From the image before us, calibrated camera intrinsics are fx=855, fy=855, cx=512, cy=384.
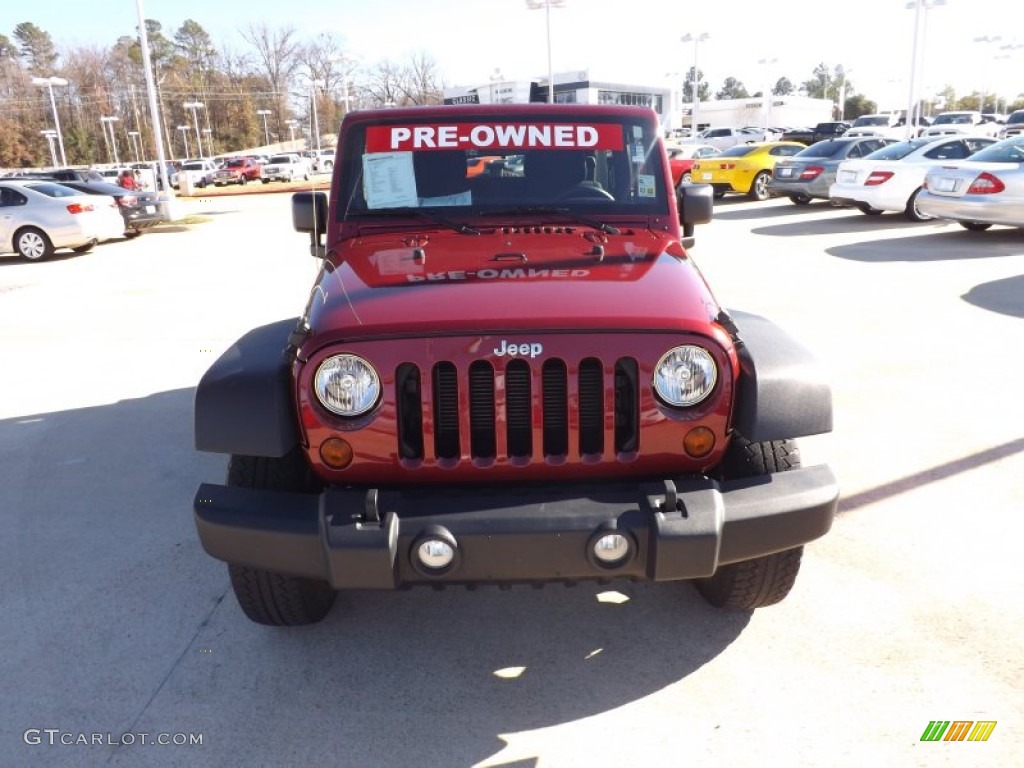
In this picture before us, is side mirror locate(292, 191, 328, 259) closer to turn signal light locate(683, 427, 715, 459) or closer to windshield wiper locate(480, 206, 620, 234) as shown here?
windshield wiper locate(480, 206, 620, 234)

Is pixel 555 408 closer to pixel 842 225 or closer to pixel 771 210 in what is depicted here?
pixel 842 225

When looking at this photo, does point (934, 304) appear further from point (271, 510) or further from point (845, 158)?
point (845, 158)

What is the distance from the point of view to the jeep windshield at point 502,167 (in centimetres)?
386

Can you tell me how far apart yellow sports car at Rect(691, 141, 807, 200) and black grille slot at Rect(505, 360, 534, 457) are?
18.5 metres

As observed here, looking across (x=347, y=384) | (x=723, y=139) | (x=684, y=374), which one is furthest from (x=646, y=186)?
(x=723, y=139)

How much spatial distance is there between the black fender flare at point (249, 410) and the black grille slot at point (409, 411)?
0.35 metres

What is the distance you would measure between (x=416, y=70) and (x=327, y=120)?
9710 millimetres

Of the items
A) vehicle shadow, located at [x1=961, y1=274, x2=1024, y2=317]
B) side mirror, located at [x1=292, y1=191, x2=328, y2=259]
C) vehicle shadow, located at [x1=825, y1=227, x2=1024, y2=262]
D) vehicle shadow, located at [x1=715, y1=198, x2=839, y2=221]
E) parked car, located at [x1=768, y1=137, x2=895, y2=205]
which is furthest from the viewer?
parked car, located at [x1=768, y1=137, x2=895, y2=205]

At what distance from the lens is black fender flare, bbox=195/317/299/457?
2633 millimetres

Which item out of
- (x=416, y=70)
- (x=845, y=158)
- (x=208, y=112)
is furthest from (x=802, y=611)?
(x=208, y=112)

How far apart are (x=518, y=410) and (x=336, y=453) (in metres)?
0.59

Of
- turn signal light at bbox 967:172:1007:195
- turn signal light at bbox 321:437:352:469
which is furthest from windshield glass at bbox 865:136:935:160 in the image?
turn signal light at bbox 321:437:352:469

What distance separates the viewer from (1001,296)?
8688 millimetres

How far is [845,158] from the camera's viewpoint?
1777cm
